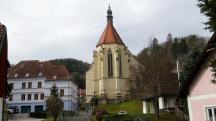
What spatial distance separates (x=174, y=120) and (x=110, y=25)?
175ft

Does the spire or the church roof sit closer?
the church roof

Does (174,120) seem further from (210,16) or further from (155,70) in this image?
(210,16)

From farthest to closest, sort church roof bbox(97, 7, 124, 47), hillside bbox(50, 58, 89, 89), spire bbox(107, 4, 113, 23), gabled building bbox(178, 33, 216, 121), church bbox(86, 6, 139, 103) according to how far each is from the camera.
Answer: hillside bbox(50, 58, 89, 89) < spire bbox(107, 4, 113, 23) < church roof bbox(97, 7, 124, 47) < church bbox(86, 6, 139, 103) < gabled building bbox(178, 33, 216, 121)

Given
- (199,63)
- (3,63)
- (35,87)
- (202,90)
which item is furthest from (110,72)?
(199,63)

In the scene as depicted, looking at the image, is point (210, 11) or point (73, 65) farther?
point (73, 65)

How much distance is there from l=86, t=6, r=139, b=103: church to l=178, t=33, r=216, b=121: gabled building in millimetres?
58101

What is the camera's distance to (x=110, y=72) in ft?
265

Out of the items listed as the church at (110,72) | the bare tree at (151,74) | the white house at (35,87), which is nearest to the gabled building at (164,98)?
the bare tree at (151,74)

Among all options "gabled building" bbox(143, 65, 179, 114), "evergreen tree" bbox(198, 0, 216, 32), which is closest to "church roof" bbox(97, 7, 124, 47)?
"gabled building" bbox(143, 65, 179, 114)

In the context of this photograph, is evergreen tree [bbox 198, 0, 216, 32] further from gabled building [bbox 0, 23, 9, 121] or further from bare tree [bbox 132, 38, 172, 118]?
bare tree [bbox 132, 38, 172, 118]

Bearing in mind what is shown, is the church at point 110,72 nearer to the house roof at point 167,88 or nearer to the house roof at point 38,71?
the house roof at point 38,71

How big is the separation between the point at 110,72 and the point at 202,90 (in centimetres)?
6154

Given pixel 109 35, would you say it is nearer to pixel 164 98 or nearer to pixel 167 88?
pixel 167 88

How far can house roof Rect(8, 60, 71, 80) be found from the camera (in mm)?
75188
